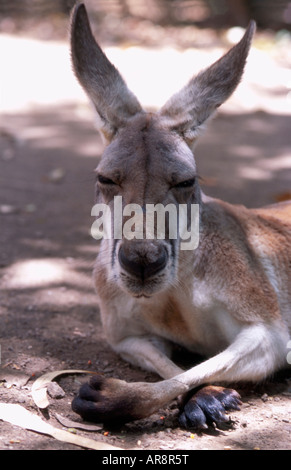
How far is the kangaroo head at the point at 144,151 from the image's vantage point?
3.27m

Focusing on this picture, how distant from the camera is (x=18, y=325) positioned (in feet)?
14.3

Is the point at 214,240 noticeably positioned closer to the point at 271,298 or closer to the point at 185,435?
the point at 271,298

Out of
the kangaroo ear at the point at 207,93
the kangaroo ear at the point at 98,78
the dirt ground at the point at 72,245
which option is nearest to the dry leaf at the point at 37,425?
the dirt ground at the point at 72,245

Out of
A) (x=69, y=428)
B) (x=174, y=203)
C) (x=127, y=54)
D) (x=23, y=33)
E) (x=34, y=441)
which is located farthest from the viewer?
(x=23, y=33)

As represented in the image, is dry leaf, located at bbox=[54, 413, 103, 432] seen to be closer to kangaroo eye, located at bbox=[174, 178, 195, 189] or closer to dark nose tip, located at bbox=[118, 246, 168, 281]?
dark nose tip, located at bbox=[118, 246, 168, 281]

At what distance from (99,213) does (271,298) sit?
106 cm

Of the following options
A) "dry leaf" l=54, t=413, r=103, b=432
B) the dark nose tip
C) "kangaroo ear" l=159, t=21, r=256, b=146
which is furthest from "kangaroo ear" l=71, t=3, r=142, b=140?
"dry leaf" l=54, t=413, r=103, b=432

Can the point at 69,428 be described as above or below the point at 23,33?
below

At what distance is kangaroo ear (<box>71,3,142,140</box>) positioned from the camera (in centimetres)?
379

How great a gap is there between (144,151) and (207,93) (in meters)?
0.60

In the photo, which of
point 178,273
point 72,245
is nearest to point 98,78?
point 178,273

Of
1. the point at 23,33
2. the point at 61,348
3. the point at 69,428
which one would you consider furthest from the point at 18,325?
the point at 23,33

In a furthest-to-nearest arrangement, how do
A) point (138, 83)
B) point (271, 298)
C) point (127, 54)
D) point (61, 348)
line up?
point (127, 54), point (138, 83), point (61, 348), point (271, 298)

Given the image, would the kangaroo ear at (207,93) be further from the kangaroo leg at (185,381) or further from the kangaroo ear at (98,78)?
the kangaroo leg at (185,381)
